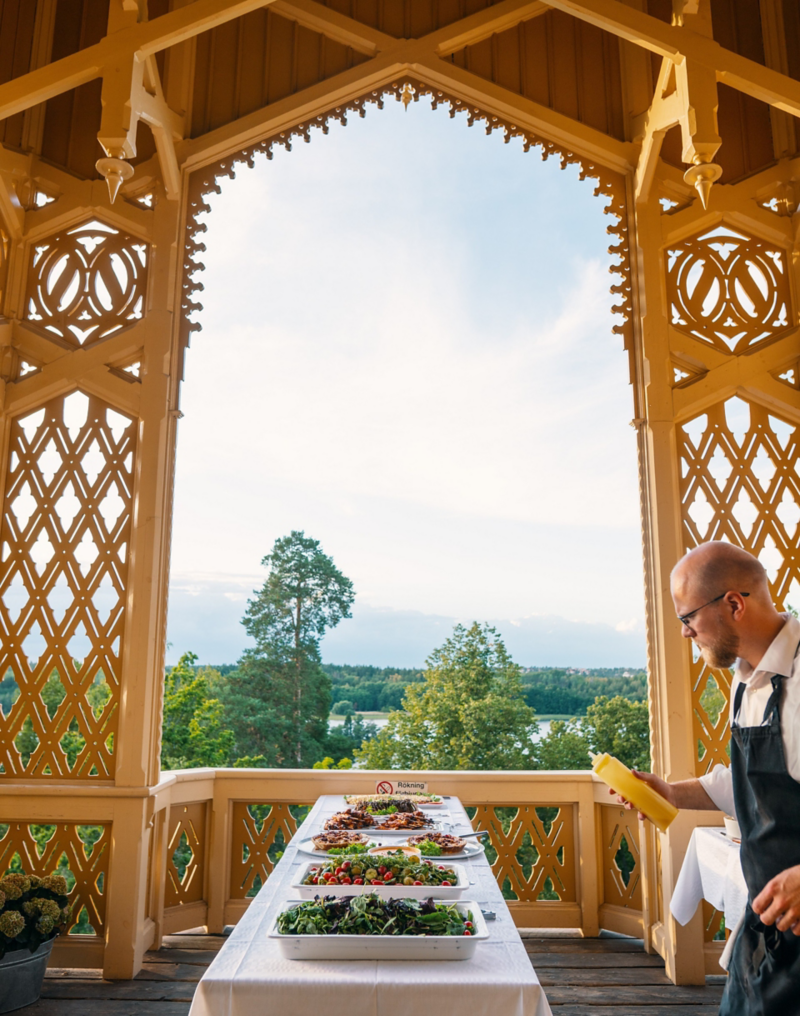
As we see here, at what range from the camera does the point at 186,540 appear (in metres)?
19.6

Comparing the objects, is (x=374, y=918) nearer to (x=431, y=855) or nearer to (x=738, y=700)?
(x=431, y=855)

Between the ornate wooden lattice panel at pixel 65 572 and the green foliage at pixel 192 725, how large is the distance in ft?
32.8

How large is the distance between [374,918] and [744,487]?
3172 mm

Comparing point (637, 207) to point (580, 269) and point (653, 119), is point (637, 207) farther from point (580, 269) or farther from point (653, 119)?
point (580, 269)

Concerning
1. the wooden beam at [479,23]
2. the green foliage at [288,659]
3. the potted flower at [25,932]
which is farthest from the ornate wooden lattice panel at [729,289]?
the green foliage at [288,659]

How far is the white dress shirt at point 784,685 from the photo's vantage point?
5.28ft

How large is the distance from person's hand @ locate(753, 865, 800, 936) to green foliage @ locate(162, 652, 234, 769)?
12944mm

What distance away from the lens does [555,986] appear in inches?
142

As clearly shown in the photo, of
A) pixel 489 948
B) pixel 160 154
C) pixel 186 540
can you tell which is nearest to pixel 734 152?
pixel 160 154

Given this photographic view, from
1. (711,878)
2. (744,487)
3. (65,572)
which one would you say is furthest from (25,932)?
(744,487)

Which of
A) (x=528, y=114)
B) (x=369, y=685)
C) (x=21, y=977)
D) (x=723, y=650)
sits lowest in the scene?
(x=21, y=977)

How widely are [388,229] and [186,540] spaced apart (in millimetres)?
9339

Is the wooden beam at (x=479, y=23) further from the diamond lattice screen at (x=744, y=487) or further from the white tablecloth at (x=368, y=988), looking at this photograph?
the white tablecloth at (x=368, y=988)

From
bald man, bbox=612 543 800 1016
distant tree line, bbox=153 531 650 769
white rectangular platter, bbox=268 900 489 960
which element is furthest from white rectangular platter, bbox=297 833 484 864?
distant tree line, bbox=153 531 650 769
